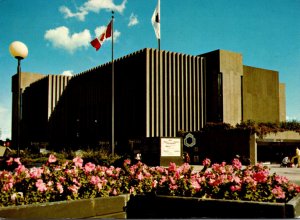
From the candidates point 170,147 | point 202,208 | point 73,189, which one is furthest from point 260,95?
point 73,189

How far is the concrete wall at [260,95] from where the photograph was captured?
53188 mm

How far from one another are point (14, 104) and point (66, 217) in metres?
84.0

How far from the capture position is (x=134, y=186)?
760cm

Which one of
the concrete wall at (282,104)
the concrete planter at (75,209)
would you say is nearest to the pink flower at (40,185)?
the concrete planter at (75,209)

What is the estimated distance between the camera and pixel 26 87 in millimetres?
79375

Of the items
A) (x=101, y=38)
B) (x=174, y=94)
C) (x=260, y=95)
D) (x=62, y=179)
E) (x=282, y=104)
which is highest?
(x=101, y=38)

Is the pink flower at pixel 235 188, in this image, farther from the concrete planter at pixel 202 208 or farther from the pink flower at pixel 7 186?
the pink flower at pixel 7 186

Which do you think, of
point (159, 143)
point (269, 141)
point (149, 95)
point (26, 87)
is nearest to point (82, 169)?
point (159, 143)

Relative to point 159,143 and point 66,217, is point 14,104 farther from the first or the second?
point 66,217

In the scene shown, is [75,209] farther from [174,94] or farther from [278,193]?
[174,94]

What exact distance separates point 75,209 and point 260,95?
2017 inches

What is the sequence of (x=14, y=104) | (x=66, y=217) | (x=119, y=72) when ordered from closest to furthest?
(x=66, y=217) → (x=119, y=72) → (x=14, y=104)

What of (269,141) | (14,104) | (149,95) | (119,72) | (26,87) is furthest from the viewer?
(14,104)

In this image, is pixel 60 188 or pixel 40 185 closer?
pixel 40 185
